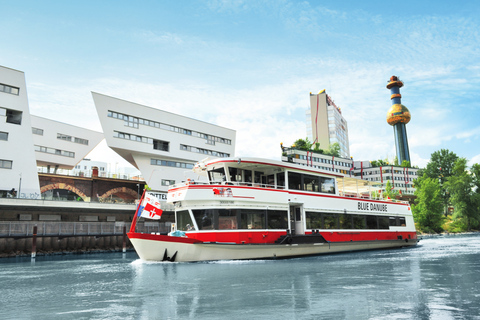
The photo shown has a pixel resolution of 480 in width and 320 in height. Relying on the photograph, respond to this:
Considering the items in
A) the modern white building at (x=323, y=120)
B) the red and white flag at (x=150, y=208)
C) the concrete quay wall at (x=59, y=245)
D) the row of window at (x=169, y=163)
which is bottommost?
the concrete quay wall at (x=59, y=245)

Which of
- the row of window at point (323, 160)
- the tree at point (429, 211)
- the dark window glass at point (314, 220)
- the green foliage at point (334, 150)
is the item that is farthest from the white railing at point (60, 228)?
the green foliage at point (334, 150)

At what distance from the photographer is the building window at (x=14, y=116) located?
3419cm

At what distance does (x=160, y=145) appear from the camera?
1767 inches

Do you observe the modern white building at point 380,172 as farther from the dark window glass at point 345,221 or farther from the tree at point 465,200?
the dark window glass at point 345,221

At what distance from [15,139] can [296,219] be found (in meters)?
27.2

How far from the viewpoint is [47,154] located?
48.6m

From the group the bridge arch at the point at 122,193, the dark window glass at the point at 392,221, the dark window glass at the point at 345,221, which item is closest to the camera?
the dark window glass at the point at 345,221

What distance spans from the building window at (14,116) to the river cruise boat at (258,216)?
22.6 metres

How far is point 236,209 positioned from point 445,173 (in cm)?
8256

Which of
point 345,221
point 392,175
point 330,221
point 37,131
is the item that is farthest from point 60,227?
point 392,175

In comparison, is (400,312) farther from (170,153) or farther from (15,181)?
(170,153)

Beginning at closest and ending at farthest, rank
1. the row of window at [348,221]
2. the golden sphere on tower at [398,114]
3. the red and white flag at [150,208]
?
the red and white flag at [150,208] < the row of window at [348,221] < the golden sphere on tower at [398,114]

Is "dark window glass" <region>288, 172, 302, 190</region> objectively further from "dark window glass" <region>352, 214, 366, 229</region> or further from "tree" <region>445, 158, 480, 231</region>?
"tree" <region>445, 158, 480, 231</region>

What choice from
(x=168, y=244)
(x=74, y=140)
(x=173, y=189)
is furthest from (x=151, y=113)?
(x=168, y=244)
